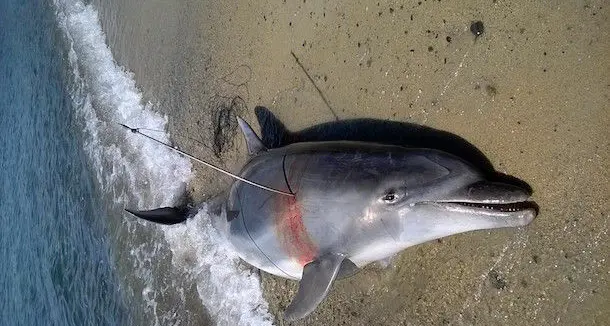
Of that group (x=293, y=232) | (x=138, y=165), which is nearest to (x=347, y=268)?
(x=293, y=232)

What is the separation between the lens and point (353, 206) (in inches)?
215

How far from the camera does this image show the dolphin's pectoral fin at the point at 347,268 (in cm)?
583

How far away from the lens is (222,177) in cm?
870

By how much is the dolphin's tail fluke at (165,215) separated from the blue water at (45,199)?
2.51 meters

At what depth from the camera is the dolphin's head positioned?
485 cm

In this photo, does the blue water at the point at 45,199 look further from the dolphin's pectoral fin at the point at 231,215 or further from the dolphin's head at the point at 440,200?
the dolphin's head at the point at 440,200

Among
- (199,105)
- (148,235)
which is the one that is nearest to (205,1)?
(199,105)

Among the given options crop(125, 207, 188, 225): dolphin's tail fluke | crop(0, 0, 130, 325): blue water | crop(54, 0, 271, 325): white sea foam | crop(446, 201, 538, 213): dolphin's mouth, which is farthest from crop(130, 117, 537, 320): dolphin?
crop(0, 0, 130, 325): blue water

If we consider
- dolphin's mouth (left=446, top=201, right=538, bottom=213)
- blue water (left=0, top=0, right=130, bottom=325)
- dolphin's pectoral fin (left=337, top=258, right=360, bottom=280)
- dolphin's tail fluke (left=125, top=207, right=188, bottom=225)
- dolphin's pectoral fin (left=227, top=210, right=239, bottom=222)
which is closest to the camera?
dolphin's mouth (left=446, top=201, right=538, bottom=213)

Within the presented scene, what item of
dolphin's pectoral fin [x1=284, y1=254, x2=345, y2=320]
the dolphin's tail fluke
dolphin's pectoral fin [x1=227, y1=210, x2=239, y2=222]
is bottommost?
the dolphin's tail fluke

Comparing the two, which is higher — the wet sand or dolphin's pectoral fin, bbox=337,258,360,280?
the wet sand

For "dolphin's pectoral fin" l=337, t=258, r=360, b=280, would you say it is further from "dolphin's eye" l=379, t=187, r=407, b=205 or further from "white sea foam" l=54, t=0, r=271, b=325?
"white sea foam" l=54, t=0, r=271, b=325

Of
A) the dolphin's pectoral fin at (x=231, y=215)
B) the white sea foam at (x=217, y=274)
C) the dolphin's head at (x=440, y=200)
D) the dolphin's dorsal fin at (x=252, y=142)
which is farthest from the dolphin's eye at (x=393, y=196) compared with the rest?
the white sea foam at (x=217, y=274)

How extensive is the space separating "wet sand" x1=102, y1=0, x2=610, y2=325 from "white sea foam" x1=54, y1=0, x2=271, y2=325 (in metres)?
0.82
